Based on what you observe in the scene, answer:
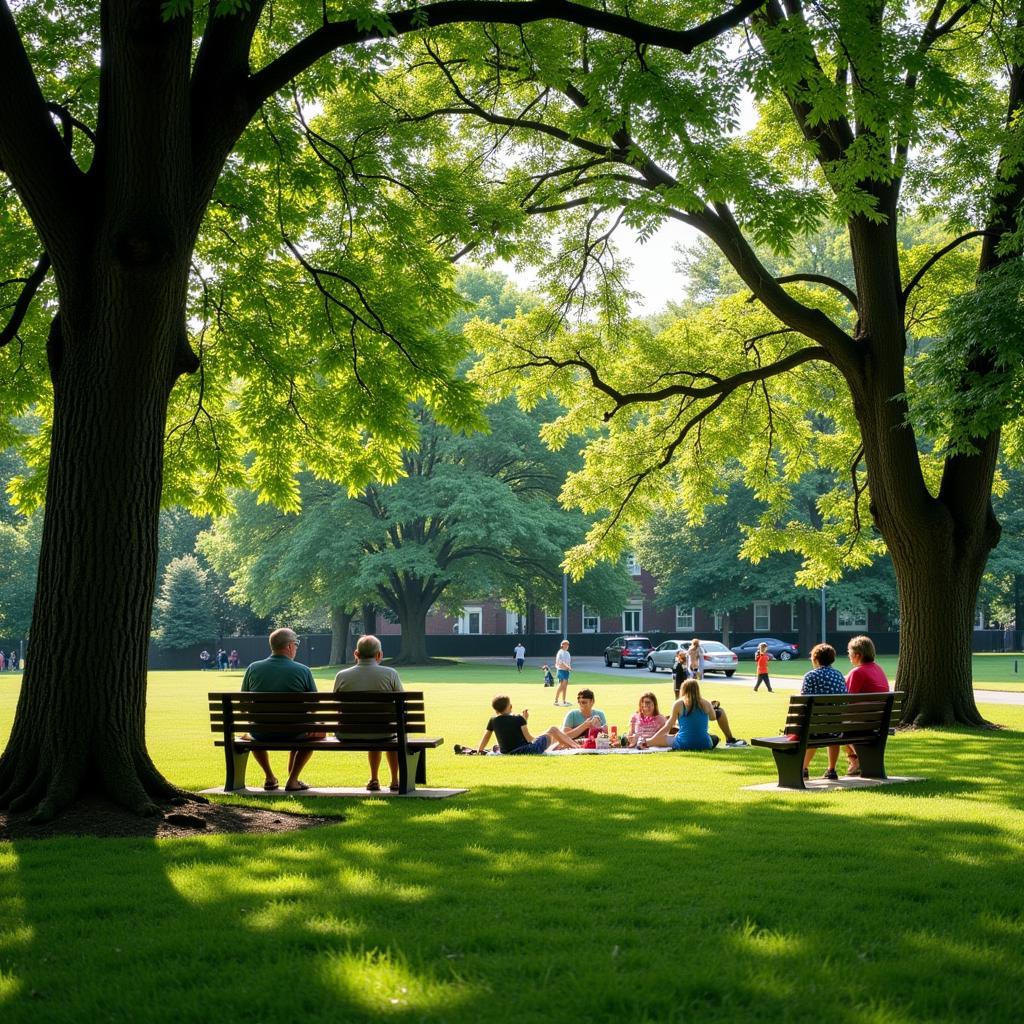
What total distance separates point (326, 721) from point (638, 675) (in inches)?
1574

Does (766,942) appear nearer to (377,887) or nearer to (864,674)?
(377,887)

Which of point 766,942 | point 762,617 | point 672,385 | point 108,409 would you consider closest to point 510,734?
point 108,409

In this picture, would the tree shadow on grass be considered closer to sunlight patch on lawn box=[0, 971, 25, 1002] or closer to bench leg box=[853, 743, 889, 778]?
sunlight patch on lawn box=[0, 971, 25, 1002]

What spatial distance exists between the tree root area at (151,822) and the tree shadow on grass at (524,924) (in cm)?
37

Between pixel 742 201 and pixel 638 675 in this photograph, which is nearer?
pixel 742 201

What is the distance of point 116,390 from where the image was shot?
8.70 m

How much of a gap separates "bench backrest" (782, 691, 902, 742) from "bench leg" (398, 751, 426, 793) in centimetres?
317

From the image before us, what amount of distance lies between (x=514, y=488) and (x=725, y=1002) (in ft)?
176

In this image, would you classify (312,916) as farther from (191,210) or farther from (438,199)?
(438,199)

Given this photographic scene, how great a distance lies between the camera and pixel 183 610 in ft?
234

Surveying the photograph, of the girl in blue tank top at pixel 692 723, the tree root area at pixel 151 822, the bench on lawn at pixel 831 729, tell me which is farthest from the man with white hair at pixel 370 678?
the girl in blue tank top at pixel 692 723

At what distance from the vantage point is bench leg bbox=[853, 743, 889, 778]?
1130cm

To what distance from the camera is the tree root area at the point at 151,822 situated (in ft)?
25.5

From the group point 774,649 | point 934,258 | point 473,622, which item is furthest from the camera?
point 473,622
